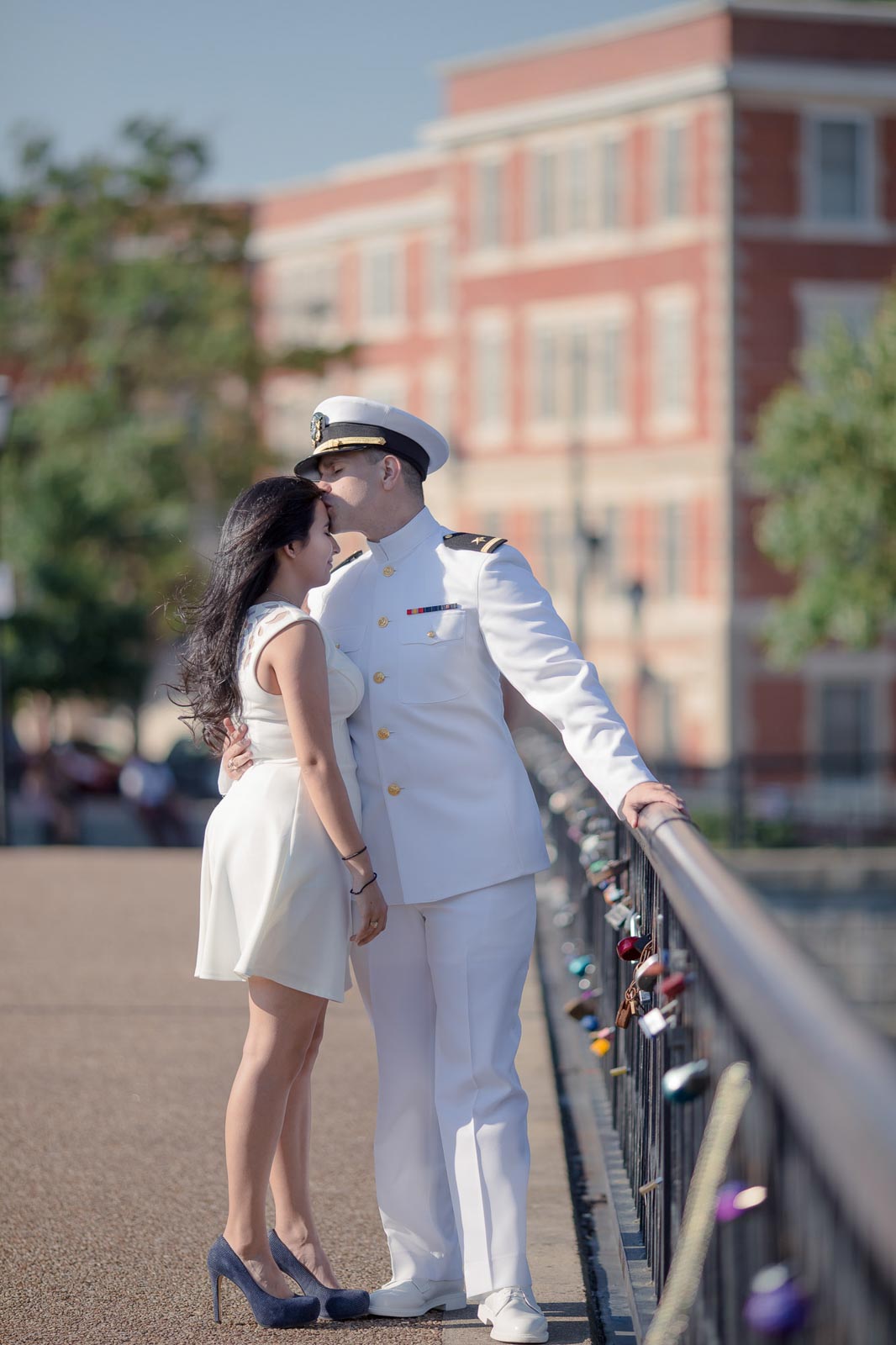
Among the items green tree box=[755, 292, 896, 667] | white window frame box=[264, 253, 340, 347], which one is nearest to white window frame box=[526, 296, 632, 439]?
white window frame box=[264, 253, 340, 347]

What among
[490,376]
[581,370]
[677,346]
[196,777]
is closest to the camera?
[196,777]

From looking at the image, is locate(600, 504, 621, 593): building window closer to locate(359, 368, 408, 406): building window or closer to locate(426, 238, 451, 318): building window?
locate(426, 238, 451, 318): building window

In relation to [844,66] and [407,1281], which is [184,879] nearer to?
[407,1281]

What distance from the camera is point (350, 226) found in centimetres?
4794

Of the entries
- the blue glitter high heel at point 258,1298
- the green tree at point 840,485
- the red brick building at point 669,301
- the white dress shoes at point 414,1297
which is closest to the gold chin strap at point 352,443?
the blue glitter high heel at point 258,1298

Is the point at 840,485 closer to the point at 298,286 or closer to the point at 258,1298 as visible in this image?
the point at 258,1298

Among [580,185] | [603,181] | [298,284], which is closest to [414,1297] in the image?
[603,181]

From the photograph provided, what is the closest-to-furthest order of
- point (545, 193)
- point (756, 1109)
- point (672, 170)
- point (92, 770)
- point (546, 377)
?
1. point (756, 1109)
2. point (672, 170)
3. point (545, 193)
4. point (546, 377)
5. point (92, 770)

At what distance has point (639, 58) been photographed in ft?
127

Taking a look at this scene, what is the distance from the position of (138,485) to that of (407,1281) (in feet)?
105

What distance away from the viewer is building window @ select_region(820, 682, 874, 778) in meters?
37.9

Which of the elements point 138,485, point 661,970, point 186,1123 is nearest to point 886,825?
point 138,485

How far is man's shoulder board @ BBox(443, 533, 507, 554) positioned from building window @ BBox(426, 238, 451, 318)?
42676 mm

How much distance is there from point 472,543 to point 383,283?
146 feet
